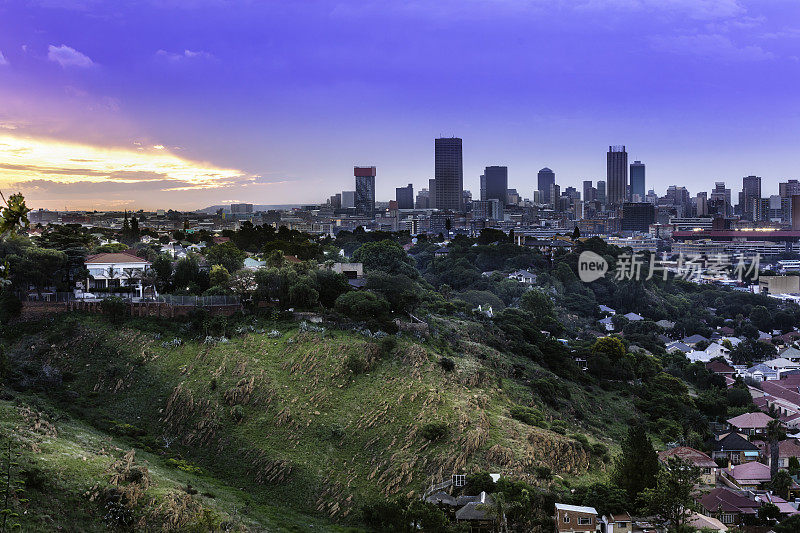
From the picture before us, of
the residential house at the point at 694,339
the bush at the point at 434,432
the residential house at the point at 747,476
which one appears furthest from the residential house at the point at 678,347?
the bush at the point at 434,432

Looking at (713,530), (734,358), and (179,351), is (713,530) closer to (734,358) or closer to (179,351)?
(179,351)

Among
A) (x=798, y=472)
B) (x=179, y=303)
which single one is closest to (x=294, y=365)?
(x=179, y=303)

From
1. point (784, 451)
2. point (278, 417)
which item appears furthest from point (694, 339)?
point (278, 417)

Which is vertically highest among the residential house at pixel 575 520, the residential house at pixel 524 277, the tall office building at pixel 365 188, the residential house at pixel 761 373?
the tall office building at pixel 365 188

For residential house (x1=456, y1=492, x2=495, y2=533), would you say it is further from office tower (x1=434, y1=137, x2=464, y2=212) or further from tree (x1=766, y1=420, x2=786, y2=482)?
office tower (x1=434, y1=137, x2=464, y2=212)

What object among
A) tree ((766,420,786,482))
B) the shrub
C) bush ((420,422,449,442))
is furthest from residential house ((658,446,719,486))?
bush ((420,422,449,442))

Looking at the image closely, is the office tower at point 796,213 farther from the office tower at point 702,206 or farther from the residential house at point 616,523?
the residential house at point 616,523

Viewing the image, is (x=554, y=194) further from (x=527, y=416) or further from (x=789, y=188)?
(x=527, y=416)

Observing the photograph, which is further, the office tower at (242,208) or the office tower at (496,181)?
the office tower at (496,181)
